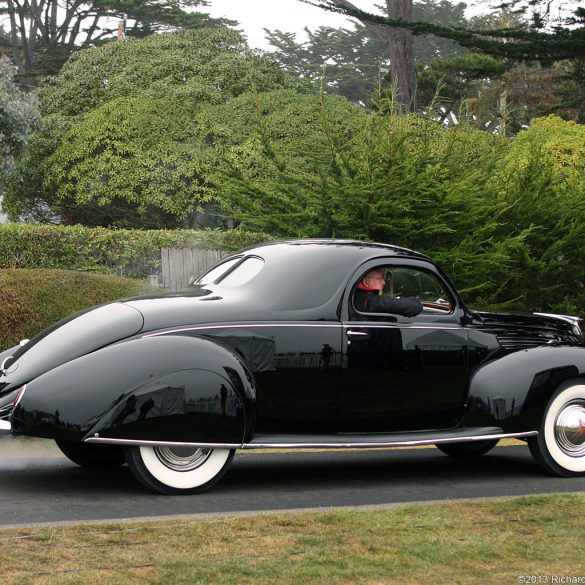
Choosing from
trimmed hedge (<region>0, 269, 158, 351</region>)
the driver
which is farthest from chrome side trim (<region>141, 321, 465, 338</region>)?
trimmed hedge (<region>0, 269, 158, 351</region>)

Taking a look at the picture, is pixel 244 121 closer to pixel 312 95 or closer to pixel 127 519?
pixel 312 95

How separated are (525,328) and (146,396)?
11.0 feet

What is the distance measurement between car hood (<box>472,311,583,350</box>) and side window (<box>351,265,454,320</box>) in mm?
338

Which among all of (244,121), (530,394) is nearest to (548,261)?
(530,394)

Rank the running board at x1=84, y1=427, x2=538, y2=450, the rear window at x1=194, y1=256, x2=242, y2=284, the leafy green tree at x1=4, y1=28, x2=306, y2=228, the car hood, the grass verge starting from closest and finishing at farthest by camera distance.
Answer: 1. the grass verge
2. the running board at x1=84, y1=427, x2=538, y2=450
3. the rear window at x1=194, y1=256, x2=242, y2=284
4. the car hood
5. the leafy green tree at x1=4, y1=28, x2=306, y2=228

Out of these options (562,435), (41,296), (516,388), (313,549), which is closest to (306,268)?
(516,388)

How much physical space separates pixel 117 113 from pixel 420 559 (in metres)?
29.6

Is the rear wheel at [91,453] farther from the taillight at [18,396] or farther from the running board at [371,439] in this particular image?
the running board at [371,439]

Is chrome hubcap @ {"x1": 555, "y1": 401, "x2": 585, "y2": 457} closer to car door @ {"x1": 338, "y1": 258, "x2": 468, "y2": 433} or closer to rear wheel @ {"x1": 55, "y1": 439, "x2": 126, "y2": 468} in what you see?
car door @ {"x1": 338, "y1": 258, "x2": 468, "y2": 433}

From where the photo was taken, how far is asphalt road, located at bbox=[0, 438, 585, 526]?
22.9 feet

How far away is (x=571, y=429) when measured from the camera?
876cm

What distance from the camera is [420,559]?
222 inches

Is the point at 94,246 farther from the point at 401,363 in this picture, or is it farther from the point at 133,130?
the point at 133,130

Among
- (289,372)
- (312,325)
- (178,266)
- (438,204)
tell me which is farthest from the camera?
(178,266)
